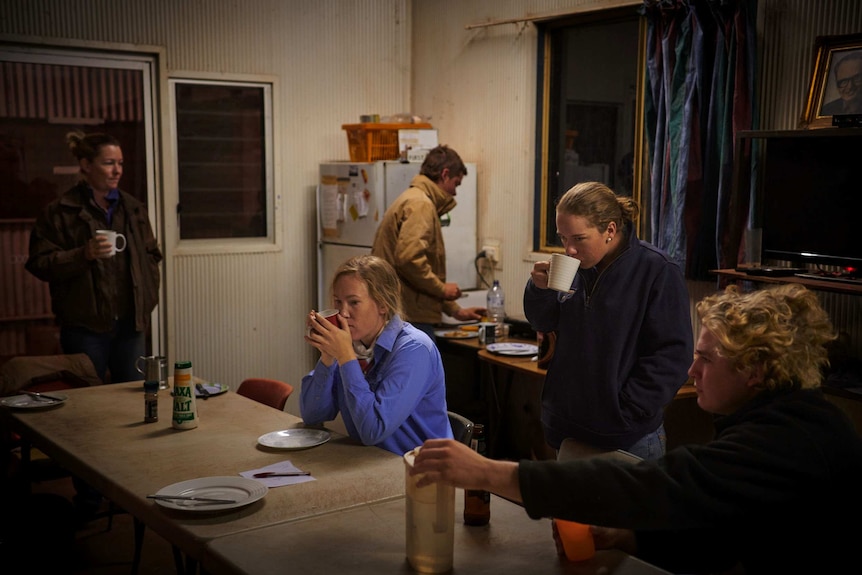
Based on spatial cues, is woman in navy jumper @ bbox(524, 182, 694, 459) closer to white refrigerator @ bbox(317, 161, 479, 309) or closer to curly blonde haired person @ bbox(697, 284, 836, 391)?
curly blonde haired person @ bbox(697, 284, 836, 391)

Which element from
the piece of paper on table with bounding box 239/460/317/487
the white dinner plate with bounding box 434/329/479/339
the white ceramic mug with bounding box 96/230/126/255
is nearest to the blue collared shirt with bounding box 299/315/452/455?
the piece of paper on table with bounding box 239/460/317/487

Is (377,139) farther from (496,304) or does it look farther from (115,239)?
(115,239)

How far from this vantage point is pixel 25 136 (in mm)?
4902

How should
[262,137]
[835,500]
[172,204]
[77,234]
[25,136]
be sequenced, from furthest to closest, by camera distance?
[262,137] → [172,204] → [25,136] → [77,234] → [835,500]

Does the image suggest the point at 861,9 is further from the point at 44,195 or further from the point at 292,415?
the point at 44,195

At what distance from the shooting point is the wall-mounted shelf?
326 cm

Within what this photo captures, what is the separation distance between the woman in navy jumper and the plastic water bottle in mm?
2347

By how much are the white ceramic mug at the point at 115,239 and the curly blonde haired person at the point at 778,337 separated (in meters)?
2.93

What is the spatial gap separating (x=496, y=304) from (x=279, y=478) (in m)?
3.10

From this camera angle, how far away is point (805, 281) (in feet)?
11.3

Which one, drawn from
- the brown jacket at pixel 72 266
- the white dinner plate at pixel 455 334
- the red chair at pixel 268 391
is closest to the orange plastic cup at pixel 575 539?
the red chair at pixel 268 391

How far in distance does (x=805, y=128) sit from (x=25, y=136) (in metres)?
3.87

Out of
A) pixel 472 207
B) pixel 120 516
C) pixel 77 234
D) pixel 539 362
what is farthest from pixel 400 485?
pixel 472 207

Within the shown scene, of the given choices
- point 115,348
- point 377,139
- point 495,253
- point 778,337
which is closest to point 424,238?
point 495,253
